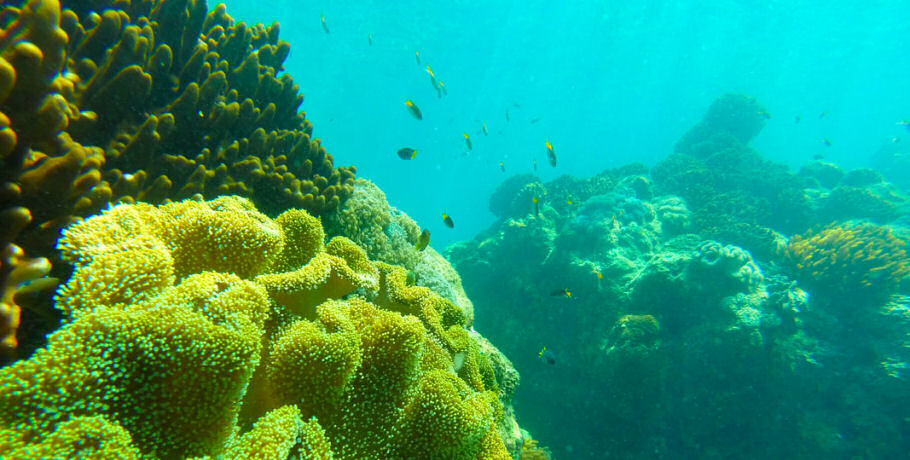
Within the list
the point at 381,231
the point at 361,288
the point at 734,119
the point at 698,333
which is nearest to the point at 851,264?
the point at 698,333

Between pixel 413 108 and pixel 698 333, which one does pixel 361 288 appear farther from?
pixel 698 333

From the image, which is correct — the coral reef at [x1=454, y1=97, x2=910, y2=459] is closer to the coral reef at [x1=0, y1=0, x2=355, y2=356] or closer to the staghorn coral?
the staghorn coral

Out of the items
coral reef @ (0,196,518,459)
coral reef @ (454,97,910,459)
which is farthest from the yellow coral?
coral reef @ (454,97,910,459)

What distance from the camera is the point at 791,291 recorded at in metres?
7.71

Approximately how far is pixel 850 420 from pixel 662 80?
99001mm

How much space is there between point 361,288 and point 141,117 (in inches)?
90.9

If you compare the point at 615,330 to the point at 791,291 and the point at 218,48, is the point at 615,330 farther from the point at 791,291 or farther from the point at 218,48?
the point at 218,48

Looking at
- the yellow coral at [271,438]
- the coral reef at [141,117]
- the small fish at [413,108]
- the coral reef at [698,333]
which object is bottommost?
the yellow coral at [271,438]

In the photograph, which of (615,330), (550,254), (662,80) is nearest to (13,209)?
(615,330)

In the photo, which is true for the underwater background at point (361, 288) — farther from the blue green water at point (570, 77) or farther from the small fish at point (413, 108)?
the blue green water at point (570, 77)

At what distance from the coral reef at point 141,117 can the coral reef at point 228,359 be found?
0.44 m

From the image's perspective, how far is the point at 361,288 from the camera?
7.79 ft

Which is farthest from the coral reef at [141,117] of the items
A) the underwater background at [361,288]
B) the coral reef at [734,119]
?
the coral reef at [734,119]

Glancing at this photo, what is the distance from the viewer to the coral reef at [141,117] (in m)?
1.78
